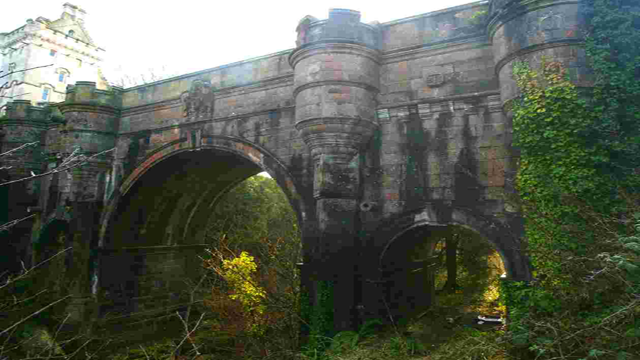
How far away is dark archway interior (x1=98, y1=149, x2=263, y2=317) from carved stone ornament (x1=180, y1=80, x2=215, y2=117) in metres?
1.06

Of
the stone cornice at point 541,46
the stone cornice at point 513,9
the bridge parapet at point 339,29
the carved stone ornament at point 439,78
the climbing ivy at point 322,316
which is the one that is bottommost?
the climbing ivy at point 322,316

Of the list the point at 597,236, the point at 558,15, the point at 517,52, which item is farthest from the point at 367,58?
the point at 597,236

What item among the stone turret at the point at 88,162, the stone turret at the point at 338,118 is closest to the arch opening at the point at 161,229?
the stone turret at the point at 88,162

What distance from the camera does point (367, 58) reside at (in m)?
8.30

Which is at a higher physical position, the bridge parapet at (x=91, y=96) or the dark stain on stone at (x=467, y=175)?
the bridge parapet at (x=91, y=96)

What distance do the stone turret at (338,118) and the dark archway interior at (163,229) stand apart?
164 inches

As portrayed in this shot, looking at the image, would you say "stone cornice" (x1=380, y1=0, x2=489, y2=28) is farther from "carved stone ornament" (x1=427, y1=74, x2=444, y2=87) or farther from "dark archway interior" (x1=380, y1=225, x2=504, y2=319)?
"dark archway interior" (x1=380, y1=225, x2=504, y2=319)

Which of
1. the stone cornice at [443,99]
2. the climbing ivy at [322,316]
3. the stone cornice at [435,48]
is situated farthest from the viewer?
the stone cornice at [435,48]

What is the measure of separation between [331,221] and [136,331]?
9665 mm

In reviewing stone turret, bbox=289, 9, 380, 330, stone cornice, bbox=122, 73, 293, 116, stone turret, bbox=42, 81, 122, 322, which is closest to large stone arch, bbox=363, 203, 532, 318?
stone turret, bbox=289, 9, 380, 330

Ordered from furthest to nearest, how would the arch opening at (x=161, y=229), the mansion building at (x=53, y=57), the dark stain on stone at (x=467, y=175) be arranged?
the mansion building at (x=53, y=57) → the arch opening at (x=161, y=229) → the dark stain on stone at (x=467, y=175)

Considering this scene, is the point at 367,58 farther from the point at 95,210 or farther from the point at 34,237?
the point at 34,237

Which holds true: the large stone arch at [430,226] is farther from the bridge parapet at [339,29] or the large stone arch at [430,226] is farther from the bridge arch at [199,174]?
the bridge parapet at [339,29]

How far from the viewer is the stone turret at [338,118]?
7855 millimetres
